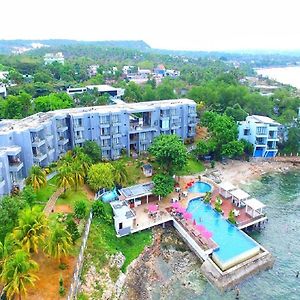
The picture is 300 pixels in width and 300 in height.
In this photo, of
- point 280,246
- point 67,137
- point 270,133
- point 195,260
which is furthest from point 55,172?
point 270,133

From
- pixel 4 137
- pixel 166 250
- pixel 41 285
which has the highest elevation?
pixel 4 137

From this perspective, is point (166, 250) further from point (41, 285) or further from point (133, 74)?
point (133, 74)

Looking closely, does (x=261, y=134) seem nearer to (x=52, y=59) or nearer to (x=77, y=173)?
(x=77, y=173)

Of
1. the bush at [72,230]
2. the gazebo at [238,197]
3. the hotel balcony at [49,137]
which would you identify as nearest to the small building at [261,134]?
the gazebo at [238,197]

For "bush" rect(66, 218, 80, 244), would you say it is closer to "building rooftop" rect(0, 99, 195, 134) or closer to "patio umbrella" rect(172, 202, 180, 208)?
"patio umbrella" rect(172, 202, 180, 208)

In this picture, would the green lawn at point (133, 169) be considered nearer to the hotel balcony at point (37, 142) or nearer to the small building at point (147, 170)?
the small building at point (147, 170)

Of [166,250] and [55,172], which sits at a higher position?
[55,172]
